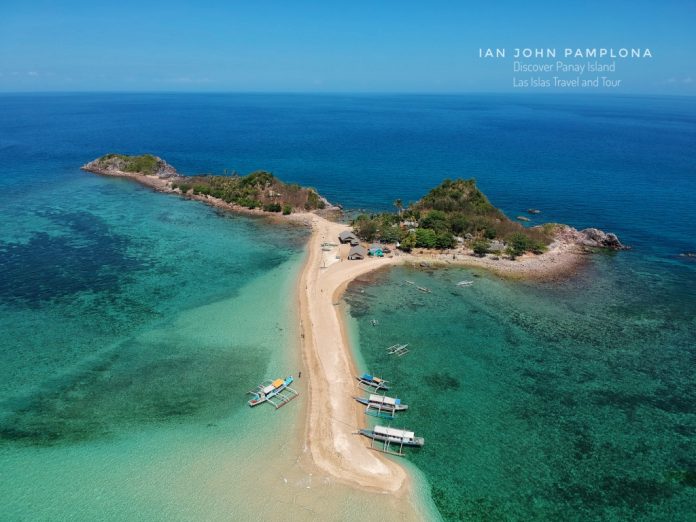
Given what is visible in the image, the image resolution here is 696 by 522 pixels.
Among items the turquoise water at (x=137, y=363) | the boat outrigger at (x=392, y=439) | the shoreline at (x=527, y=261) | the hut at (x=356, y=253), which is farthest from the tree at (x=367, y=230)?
the boat outrigger at (x=392, y=439)

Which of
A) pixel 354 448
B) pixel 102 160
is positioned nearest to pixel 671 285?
pixel 354 448

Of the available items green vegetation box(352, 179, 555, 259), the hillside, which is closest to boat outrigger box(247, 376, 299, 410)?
green vegetation box(352, 179, 555, 259)

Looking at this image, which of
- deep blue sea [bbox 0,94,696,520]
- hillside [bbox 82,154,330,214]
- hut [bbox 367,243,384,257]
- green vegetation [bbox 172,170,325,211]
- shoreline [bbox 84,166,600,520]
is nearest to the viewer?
shoreline [bbox 84,166,600,520]

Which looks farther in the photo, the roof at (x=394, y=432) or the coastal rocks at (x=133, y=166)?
the coastal rocks at (x=133, y=166)

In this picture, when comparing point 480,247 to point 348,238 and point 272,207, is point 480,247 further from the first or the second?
point 272,207

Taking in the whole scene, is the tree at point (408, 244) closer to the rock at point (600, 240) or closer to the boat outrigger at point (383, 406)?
the rock at point (600, 240)

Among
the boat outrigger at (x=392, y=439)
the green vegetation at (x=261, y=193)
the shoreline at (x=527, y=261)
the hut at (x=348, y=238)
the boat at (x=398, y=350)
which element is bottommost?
the boat outrigger at (x=392, y=439)

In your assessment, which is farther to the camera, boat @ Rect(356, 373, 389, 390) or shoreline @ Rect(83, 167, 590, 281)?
shoreline @ Rect(83, 167, 590, 281)

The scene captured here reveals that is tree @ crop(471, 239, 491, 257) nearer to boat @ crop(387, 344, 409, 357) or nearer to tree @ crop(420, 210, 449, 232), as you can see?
tree @ crop(420, 210, 449, 232)
